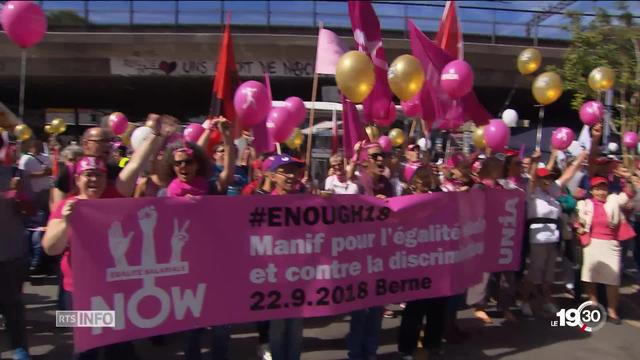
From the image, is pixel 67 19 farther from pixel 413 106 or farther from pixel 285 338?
pixel 285 338

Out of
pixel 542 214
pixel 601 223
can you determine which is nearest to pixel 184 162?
pixel 542 214

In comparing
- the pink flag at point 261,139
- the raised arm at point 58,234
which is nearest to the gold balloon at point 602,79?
the pink flag at point 261,139

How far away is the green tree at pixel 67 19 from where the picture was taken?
20.0m

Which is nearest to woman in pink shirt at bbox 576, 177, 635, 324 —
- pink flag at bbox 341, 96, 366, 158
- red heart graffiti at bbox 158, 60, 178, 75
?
pink flag at bbox 341, 96, 366, 158

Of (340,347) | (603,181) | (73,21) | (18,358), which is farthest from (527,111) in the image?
(18,358)

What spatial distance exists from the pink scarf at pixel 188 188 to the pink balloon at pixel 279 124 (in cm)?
177

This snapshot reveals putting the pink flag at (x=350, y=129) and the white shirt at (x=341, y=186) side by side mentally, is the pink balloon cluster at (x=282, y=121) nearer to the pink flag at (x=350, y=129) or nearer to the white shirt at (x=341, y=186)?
the pink flag at (x=350, y=129)

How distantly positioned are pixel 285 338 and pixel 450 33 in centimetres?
434

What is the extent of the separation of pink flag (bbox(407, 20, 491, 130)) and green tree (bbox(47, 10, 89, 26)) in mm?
17822

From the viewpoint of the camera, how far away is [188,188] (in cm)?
369

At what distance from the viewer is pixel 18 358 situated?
13.1 feet

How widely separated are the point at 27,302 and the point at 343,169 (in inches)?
154

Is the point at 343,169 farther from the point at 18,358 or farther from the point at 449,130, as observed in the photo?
the point at 18,358

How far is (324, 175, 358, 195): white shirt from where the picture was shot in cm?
505
